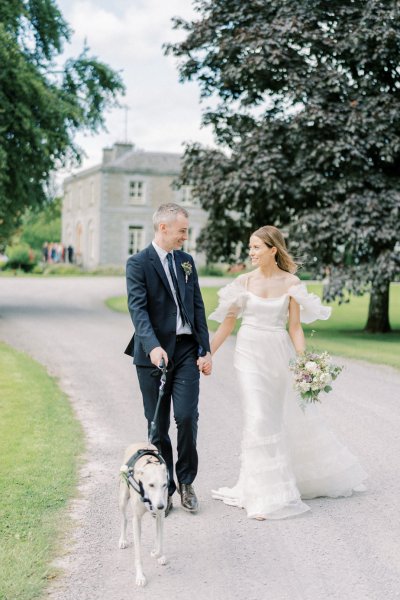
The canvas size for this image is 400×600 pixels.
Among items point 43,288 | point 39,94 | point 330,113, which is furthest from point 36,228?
point 330,113

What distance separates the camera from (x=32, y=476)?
20.8 ft

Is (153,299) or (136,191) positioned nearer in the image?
(153,299)

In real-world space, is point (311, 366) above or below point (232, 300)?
below

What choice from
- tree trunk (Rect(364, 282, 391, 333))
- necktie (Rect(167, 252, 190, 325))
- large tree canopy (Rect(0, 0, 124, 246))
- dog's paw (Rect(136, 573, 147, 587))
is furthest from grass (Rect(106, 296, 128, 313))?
dog's paw (Rect(136, 573, 147, 587))

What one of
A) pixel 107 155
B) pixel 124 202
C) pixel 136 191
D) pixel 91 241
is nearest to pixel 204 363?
pixel 124 202

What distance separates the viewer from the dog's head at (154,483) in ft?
14.0

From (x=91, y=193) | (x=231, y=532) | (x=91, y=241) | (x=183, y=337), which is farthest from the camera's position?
(x=91, y=193)

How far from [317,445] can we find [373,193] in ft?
41.9

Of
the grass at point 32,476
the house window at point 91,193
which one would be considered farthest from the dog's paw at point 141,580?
the house window at point 91,193

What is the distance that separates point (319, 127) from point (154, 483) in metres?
14.5

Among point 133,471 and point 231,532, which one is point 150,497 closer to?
point 133,471

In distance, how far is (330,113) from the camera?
17.6 m

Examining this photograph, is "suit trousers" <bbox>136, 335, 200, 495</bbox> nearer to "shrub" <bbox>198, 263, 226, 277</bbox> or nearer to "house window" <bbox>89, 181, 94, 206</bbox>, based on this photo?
"shrub" <bbox>198, 263, 226, 277</bbox>

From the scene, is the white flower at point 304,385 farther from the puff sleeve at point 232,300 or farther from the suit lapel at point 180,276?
the suit lapel at point 180,276
